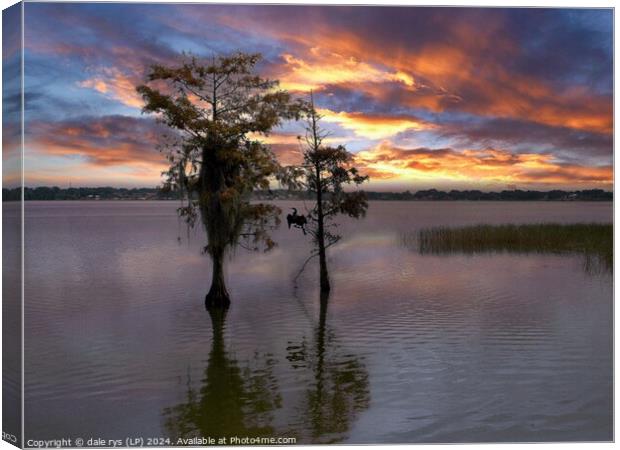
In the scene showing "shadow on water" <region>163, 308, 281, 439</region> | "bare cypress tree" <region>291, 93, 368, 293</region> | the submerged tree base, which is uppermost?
"bare cypress tree" <region>291, 93, 368, 293</region>

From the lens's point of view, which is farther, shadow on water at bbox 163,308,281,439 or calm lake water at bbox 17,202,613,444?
calm lake water at bbox 17,202,613,444

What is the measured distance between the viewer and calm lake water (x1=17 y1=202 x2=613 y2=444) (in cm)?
848

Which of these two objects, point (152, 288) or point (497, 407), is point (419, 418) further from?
point (152, 288)

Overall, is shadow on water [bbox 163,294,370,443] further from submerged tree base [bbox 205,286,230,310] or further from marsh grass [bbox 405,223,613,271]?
marsh grass [bbox 405,223,613,271]

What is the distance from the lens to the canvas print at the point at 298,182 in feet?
28.1

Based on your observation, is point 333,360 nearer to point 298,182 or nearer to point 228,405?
point 228,405

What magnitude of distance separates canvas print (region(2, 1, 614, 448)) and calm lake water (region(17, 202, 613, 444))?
0.05 m

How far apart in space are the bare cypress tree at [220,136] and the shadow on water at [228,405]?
12.4 feet

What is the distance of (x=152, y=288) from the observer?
20.3 metres

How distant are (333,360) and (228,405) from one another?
2.58 metres

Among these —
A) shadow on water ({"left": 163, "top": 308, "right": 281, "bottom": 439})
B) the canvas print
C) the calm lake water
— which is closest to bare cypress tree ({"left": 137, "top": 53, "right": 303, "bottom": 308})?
the canvas print

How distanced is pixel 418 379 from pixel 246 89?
6.53 meters

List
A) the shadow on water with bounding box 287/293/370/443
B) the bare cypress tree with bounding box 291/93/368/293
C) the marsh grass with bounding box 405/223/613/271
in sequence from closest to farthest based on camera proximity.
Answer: the shadow on water with bounding box 287/293/370/443
the bare cypress tree with bounding box 291/93/368/293
the marsh grass with bounding box 405/223/613/271

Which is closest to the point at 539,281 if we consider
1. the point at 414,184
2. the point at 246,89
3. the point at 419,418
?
the point at 414,184
